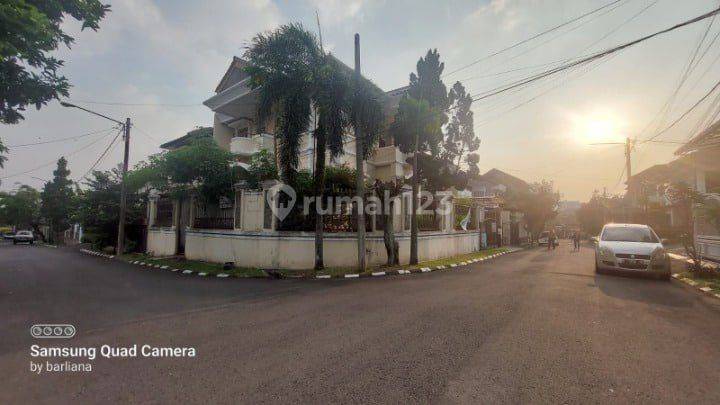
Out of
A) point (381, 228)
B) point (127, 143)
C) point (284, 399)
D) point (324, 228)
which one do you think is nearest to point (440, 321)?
point (284, 399)

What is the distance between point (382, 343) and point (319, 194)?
7824mm

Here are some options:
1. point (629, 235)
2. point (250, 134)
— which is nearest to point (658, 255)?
point (629, 235)

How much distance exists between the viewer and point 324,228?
41.7ft

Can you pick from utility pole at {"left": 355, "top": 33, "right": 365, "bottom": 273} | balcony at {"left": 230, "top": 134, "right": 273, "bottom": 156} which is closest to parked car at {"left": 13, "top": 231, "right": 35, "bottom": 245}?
balcony at {"left": 230, "top": 134, "right": 273, "bottom": 156}

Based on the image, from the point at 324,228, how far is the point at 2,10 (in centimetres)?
986

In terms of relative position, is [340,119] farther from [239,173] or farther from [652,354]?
[652,354]

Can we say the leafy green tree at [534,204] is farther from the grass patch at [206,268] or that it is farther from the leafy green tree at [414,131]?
the grass patch at [206,268]

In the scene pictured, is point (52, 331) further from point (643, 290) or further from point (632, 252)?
point (632, 252)

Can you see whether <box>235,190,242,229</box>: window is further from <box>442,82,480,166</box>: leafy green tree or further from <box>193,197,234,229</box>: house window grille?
<box>442,82,480,166</box>: leafy green tree

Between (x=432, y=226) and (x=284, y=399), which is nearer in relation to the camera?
(x=284, y=399)

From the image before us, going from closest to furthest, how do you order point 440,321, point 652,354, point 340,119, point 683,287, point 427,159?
1. point 652,354
2. point 440,321
3. point 683,287
4. point 340,119
5. point 427,159

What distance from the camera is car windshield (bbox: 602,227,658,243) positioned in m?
10.3

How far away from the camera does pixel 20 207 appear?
43.3 metres

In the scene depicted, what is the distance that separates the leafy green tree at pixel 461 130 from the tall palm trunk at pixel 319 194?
21.0 feet
